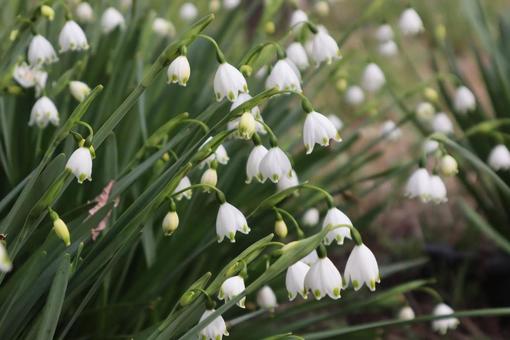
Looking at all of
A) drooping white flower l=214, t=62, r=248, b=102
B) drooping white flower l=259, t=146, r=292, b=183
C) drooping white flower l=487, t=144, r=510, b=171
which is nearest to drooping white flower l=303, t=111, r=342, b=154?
drooping white flower l=259, t=146, r=292, b=183

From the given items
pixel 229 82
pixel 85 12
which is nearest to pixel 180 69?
pixel 229 82

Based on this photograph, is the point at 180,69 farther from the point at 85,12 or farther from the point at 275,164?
the point at 85,12

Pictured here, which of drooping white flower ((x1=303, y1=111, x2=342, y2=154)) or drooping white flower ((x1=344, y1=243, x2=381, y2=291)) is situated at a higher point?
drooping white flower ((x1=303, y1=111, x2=342, y2=154))

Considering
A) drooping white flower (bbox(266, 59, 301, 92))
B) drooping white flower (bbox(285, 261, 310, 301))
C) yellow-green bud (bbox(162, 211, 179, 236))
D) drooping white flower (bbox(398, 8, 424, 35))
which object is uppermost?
drooping white flower (bbox(266, 59, 301, 92))

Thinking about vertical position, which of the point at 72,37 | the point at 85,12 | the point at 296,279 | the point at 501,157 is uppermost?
the point at 72,37

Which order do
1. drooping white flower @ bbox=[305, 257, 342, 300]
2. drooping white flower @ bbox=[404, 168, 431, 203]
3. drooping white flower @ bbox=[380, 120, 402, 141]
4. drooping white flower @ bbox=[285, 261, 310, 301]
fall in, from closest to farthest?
1. drooping white flower @ bbox=[305, 257, 342, 300]
2. drooping white flower @ bbox=[285, 261, 310, 301]
3. drooping white flower @ bbox=[404, 168, 431, 203]
4. drooping white flower @ bbox=[380, 120, 402, 141]

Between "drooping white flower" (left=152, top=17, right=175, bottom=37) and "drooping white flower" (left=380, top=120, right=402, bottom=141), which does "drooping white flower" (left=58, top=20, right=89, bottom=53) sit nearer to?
"drooping white flower" (left=152, top=17, right=175, bottom=37)

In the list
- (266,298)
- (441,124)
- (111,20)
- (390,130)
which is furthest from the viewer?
(441,124)

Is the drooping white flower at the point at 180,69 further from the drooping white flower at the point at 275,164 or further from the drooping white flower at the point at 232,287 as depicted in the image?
the drooping white flower at the point at 232,287

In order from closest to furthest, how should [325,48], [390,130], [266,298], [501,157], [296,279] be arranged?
[296,279]
[325,48]
[266,298]
[501,157]
[390,130]

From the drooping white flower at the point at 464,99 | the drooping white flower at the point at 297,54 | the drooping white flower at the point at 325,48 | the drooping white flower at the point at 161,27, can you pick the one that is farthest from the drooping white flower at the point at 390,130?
the drooping white flower at the point at 161,27

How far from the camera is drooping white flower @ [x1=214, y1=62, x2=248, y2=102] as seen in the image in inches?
75.2

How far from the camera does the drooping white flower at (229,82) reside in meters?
1.91

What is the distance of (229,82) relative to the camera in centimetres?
191
